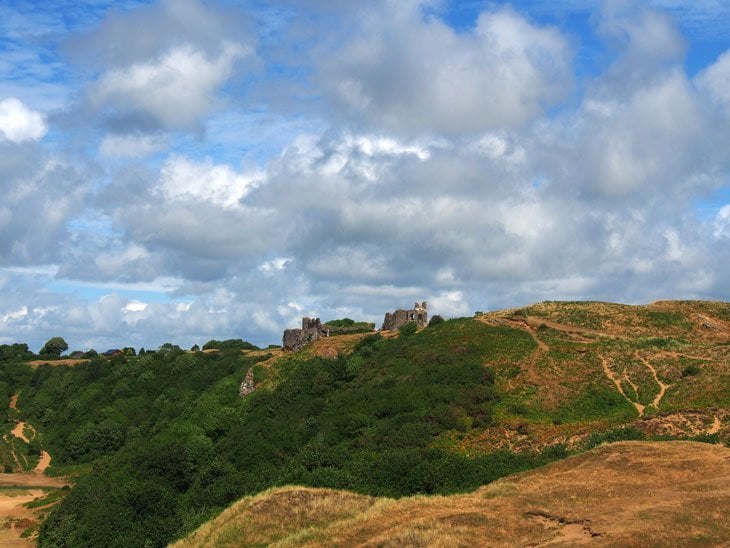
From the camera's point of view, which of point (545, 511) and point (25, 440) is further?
point (25, 440)

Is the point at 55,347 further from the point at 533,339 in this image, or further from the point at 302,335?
the point at 533,339

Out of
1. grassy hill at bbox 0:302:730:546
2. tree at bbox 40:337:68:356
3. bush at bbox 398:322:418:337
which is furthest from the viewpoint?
tree at bbox 40:337:68:356

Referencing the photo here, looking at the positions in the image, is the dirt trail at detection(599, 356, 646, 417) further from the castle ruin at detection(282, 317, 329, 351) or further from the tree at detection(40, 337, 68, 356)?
the tree at detection(40, 337, 68, 356)

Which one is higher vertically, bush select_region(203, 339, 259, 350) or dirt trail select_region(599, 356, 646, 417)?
bush select_region(203, 339, 259, 350)

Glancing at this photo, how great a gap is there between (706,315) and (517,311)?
730 inches

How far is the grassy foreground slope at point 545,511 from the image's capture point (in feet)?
63.0

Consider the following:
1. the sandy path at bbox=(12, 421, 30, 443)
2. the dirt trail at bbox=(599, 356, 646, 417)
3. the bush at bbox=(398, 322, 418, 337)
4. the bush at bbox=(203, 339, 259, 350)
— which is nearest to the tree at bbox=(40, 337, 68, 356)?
the bush at bbox=(203, 339, 259, 350)

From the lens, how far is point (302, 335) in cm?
7912

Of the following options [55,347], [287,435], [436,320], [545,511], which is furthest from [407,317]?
[55,347]

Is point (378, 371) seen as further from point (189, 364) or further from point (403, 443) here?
point (189, 364)

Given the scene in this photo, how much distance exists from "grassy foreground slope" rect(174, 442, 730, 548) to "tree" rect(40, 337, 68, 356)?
368 feet

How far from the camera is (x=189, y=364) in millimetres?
85562

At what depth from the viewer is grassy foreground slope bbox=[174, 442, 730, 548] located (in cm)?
1920

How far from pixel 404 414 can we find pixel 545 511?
74.1 feet
